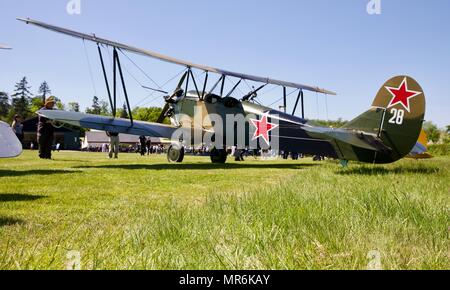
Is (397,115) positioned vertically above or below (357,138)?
above

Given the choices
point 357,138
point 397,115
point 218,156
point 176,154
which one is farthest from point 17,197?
point 218,156

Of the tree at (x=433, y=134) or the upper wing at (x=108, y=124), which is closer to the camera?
the upper wing at (x=108, y=124)

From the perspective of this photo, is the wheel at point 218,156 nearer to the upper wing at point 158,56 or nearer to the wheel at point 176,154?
the wheel at point 176,154

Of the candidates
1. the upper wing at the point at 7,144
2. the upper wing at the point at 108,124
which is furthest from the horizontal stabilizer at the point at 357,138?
the upper wing at the point at 7,144

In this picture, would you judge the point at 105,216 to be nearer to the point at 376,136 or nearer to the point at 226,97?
the point at 376,136

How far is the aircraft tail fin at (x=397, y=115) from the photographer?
30.1ft

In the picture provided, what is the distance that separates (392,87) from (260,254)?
878 cm

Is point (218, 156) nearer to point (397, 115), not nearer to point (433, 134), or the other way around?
point (397, 115)

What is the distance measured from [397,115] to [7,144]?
9.16 meters

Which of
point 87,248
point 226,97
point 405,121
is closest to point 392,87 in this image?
point 405,121

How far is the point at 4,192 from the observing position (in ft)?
17.4

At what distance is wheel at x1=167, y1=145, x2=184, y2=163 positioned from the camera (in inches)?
598

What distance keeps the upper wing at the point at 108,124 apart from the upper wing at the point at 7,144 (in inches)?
332

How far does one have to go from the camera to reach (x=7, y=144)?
4695mm
